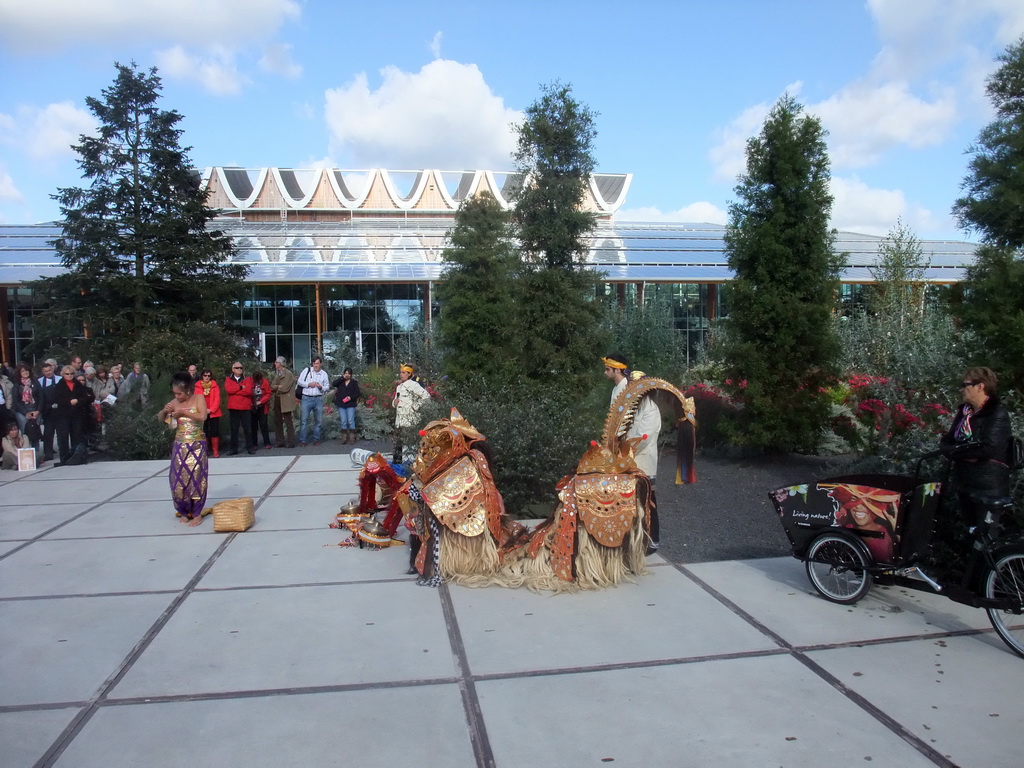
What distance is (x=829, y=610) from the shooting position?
16.5ft

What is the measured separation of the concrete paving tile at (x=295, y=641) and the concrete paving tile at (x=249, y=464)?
5.78 metres

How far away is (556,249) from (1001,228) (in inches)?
223

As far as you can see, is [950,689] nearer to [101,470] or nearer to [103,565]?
[103,565]

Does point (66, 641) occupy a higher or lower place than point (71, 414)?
lower

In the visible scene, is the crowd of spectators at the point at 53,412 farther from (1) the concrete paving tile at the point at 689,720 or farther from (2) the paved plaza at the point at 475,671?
(1) the concrete paving tile at the point at 689,720

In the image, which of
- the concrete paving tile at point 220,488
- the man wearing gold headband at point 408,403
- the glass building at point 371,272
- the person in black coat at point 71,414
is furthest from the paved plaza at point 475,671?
the glass building at point 371,272

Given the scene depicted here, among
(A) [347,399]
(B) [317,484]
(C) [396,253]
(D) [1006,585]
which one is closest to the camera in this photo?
(D) [1006,585]

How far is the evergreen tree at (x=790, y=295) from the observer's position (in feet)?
33.3

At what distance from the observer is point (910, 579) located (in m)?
4.77

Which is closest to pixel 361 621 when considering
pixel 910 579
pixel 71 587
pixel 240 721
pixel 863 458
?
pixel 240 721

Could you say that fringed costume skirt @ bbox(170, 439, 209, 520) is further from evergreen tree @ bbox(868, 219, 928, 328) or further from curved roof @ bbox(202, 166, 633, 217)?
curved roof @ bbox(202, 166, 633, 217)

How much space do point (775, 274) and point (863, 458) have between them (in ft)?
9.47

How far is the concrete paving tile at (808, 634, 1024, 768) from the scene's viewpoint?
11.0 feet

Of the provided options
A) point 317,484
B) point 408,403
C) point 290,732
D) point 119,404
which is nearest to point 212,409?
point 119,404
